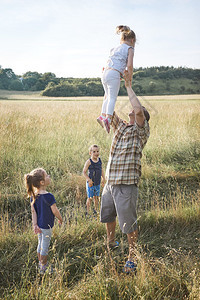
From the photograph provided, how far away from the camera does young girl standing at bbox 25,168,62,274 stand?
2543mm

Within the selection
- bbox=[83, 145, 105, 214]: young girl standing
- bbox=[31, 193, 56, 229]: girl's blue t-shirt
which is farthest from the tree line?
bbox=[31, 193, 56, 229]: girl's blue t-shirt

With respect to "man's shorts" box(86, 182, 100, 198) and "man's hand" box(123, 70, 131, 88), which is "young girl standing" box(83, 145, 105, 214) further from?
"man's hand" box(123, 70, 131, 88)

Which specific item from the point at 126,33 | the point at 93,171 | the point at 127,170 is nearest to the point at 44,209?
the point at 127,170

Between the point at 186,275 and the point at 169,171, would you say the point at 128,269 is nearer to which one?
the point at 186,275

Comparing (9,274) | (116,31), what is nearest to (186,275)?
(9,274)

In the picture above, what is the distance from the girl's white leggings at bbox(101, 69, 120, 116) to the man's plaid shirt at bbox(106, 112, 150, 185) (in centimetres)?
27

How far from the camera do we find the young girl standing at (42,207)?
2543mm

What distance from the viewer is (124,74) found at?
2.59 meters

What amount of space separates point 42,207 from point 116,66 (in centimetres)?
153

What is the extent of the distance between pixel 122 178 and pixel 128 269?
823mm

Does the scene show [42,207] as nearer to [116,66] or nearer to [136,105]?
[136,105]

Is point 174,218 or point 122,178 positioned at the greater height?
point 122,178

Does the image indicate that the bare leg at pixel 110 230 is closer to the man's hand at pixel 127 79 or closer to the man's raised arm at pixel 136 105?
the man's raised arm at pixel 136 105

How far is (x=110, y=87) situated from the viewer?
8.98 feet
